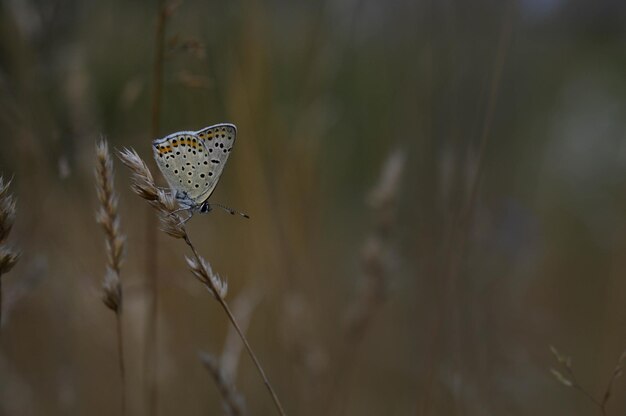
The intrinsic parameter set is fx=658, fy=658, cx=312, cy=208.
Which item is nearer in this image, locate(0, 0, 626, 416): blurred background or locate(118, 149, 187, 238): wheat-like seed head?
locate(118, 149, 187, 238): wheat-like seed head

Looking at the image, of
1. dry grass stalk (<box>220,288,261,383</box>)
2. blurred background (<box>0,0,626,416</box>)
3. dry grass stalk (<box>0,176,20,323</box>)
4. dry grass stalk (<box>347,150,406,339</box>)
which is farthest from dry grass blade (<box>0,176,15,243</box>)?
dry grass stalk (<box>347,150,406,339</box>)

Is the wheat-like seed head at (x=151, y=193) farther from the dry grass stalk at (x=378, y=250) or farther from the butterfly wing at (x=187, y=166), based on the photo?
the dry grass stalk at (x=378, y=250)

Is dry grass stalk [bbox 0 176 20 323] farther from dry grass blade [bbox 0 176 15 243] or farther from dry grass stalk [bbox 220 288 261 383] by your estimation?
dry grass stalk [bbox 220 288 261 383]

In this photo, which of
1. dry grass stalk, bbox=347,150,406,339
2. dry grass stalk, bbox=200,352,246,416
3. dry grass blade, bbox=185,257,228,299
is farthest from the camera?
dry grass stalk, bbox=347,150,406,339

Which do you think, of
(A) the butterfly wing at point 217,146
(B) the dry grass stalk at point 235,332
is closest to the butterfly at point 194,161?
(A) the butterfly wing at point 217,146

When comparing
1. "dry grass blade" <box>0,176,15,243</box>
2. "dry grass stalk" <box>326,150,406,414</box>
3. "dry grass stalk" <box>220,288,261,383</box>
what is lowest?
"dry grass stalk" <box>220,288,261,383</box>

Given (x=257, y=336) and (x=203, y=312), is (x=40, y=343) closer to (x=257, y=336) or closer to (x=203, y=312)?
(x=203, y=312)

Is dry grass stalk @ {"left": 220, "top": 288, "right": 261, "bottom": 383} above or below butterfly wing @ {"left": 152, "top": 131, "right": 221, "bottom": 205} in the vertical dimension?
below

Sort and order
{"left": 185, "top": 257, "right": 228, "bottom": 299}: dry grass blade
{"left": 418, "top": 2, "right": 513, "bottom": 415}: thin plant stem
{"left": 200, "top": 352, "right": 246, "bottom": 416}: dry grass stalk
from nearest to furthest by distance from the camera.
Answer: {"left": 185, "top": 257, "right": 228, "bottom": 299}: dry grass blade → {"left": 200, "top": 352, "right": 246, "bottom": 416}: dry grass stalk → {"left": 418, "top": 2, "right": 513, "bottom": 415}: thin plant stem
